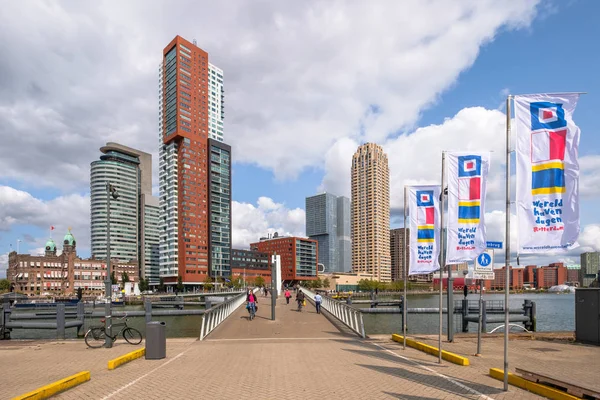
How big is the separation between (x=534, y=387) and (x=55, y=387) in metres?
9.83

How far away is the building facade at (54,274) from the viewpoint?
137875 mm

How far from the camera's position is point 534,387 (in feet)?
28.6

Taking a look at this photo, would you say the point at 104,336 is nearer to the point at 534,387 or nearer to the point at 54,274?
the point at 534,387

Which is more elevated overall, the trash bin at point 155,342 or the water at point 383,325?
the trash bin at point 155,342

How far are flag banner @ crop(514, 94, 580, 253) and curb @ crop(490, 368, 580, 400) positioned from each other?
264 cm

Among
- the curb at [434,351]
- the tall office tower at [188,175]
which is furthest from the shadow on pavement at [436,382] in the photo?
the tall office tower at [188,175]

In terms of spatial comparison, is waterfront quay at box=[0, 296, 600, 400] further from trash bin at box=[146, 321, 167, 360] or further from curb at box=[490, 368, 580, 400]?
trash bin at box=[146, 321, 167, 360]

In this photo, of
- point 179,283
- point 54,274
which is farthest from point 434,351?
point 54,274

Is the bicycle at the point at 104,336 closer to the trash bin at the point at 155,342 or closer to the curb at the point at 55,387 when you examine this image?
the trash bin at the point at 155,342

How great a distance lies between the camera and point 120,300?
99.9 metres

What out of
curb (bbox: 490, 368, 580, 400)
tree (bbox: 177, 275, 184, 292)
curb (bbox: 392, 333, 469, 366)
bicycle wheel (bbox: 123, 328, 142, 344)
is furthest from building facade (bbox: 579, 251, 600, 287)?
tree (bbox: 177, 275, 184, 292)

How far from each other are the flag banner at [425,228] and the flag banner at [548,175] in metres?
6.73

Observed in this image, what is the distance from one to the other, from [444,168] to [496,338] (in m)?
8.46

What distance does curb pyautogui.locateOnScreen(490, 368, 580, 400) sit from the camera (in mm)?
7958
